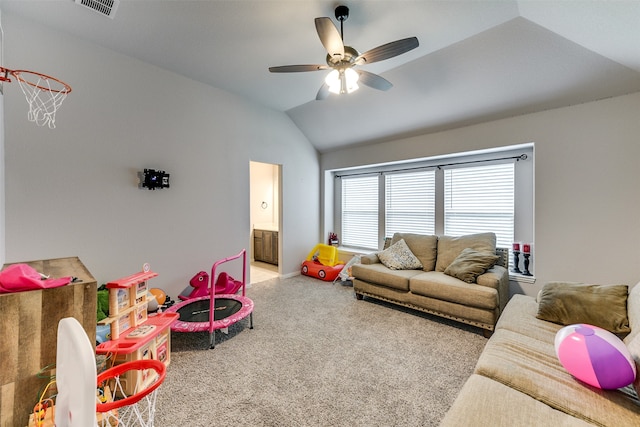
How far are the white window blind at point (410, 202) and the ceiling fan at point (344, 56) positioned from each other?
8.08 feet

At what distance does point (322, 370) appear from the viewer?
86.2 inches

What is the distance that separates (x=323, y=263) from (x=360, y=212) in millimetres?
1334

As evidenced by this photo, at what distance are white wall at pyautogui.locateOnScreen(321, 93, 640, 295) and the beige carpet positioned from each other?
1447mm

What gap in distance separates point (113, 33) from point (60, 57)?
1.86 feet

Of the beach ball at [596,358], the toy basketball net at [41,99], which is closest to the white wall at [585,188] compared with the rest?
the beach ball at [596,358]

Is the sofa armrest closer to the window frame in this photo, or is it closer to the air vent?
the window frame

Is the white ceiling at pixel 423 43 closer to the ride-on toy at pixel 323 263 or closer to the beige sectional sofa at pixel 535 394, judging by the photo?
the beige sectional sofa at pixel 535 394

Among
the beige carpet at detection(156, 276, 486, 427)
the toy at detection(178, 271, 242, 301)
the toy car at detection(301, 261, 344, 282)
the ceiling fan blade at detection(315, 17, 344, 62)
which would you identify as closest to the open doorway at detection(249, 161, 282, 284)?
the toy car at detection(301, 261, 344, 282)

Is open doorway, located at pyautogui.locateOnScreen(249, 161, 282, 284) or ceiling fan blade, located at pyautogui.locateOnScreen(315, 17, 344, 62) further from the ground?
ceiling fan blade, located at pyautogui.locateOnScreen(315, 17, 344, 62)

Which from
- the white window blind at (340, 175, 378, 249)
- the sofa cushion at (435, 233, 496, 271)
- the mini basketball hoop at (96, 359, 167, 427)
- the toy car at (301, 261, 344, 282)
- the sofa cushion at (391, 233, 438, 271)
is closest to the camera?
the mini basketball hoop at (96, 359, 167, 427)

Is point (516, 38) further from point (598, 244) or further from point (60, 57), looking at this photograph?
point (60, 57)

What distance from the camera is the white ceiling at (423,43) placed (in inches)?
86.4

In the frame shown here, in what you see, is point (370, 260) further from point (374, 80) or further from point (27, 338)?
point (27, 338)

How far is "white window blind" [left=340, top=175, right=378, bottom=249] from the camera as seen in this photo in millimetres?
5316
